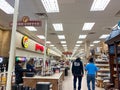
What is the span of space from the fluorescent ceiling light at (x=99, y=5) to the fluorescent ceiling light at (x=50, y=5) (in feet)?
5.20

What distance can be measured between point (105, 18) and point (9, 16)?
16.8 feet

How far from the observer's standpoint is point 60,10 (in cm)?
743

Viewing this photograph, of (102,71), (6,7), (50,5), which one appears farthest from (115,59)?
(6,7)

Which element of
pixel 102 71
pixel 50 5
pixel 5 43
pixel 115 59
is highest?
pixel 50 5

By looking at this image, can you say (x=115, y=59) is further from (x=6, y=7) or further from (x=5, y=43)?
(x=5, y=43)

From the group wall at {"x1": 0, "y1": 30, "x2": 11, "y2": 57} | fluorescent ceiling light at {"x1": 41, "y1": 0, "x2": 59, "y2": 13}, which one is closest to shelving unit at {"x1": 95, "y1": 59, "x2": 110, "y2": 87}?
fluorescent ceiling light at {"x1": 41, "y1": 0, "x2": 59, "y2": 13}

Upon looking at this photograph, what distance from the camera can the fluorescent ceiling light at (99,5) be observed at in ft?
21.2

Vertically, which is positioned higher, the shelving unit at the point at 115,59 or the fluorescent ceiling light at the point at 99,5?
the fluorescent ceiling light at the point at 99,5

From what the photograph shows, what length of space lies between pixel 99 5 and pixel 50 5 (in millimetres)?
2102

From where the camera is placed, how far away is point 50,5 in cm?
680

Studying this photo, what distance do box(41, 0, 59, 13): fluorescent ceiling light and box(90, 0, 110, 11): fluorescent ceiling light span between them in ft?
5.20

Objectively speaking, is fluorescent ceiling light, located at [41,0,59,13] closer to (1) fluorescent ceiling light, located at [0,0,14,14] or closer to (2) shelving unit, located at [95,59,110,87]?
(1) fluorescent ceiling light, located at [0,0,14,14]

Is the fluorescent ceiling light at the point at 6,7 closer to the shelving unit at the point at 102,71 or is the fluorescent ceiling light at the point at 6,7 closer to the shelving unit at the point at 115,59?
the shelving unit at the point at 115,59

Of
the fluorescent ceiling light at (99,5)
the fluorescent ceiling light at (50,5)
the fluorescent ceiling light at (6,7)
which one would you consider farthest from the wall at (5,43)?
the fluorescent ceiling light at (99,5)
